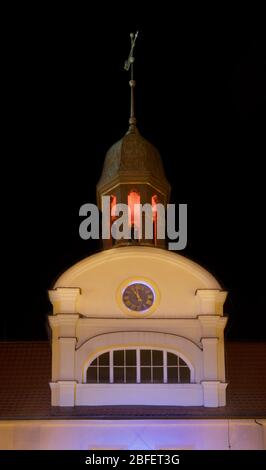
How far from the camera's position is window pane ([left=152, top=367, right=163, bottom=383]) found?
27.9m

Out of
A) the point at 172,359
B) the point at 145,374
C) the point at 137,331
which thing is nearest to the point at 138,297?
the point at 137,331

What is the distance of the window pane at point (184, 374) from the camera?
28.0 meters

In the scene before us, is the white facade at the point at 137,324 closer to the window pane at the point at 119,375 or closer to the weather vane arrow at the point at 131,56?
the window pane at the point at 119,375

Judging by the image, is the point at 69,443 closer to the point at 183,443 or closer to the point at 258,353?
the point at 183,443

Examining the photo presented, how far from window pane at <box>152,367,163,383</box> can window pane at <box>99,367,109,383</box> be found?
154cm

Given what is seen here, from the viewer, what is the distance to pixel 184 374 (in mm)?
28062

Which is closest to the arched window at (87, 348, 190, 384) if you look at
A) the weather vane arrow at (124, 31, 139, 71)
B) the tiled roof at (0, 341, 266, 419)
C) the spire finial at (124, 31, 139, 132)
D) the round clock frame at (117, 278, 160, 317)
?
the tiled roof at (0, 341, 266, 419)

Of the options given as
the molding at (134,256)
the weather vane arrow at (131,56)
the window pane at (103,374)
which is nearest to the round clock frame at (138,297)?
the molding at (134,256)

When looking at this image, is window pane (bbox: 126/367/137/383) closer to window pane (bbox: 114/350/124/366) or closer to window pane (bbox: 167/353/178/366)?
window pane (bbox: 114/350/124/366)

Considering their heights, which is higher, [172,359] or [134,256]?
[134,256]

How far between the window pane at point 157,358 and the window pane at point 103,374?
158 cm

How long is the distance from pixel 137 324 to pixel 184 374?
2274 millimetres

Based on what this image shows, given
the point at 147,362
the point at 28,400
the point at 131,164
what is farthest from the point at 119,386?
the point at 131,164

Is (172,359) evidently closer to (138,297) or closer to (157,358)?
(157,358)
